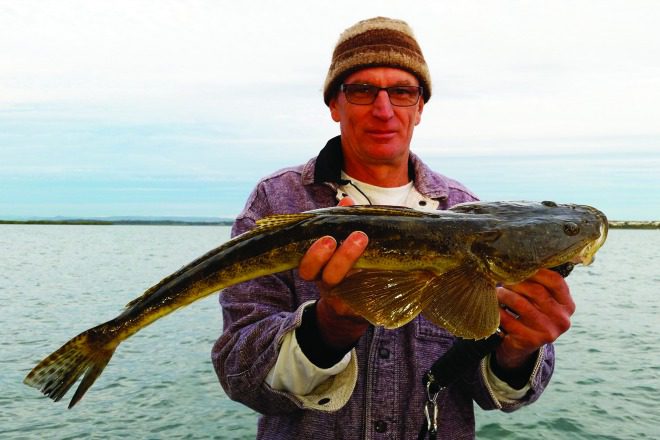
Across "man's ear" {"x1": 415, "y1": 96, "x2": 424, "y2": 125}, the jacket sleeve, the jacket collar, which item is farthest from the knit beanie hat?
the jacket sleeve

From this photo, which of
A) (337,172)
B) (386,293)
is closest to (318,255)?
(386,293)

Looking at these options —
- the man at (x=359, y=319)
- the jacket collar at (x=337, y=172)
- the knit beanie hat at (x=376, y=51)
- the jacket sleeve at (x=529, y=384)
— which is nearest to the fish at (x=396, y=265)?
the man at (x=359, y=319)

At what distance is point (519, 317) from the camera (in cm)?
274

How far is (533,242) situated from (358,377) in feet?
4.66

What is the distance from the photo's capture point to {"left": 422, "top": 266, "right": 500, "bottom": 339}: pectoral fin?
2.44m

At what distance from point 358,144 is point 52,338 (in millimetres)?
12897

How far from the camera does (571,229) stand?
249 centimetres

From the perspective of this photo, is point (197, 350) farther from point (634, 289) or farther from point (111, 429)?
point (634, 289)

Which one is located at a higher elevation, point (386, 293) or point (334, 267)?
point (334, 267)

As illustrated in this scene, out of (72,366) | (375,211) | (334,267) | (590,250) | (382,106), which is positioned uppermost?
(382,106)

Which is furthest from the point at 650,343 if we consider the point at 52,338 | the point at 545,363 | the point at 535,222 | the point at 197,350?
the point at 52,338

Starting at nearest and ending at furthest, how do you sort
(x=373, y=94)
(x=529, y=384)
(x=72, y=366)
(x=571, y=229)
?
1. (x=72, y=366)
2. (x=571, y=229)
3. (x=529, y=384)
4. (x=373, y=94)

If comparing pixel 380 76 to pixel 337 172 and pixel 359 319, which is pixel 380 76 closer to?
pixel 337 172

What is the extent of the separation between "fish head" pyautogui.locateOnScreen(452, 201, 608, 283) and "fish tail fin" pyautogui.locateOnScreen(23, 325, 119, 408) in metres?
1.80
